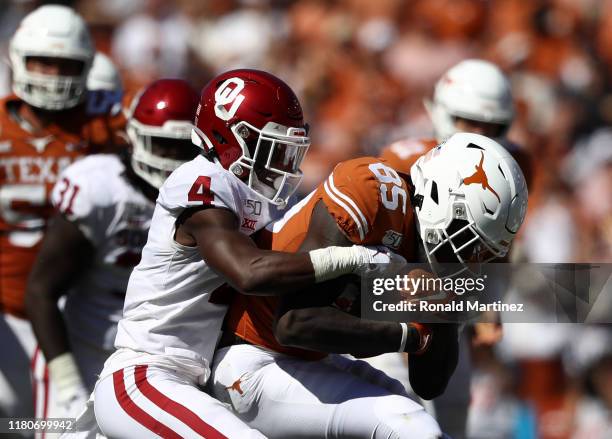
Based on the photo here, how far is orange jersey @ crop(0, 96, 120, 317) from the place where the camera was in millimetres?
5066

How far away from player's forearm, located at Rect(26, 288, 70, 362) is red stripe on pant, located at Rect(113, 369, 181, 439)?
4.92 feet

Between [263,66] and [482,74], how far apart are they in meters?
3.28

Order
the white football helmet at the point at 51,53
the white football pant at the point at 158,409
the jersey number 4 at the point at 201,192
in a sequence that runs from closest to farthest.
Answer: the white football pant at the point at 158,409
the jersey number 4 at the point at 201,192
the white football helmet at the point at 51,53

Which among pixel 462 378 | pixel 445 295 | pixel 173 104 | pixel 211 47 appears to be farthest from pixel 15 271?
pixel 211 47

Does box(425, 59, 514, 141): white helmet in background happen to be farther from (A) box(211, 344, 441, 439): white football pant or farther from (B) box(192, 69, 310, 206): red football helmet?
(A) box(211, 344, 441, 439): white football pant

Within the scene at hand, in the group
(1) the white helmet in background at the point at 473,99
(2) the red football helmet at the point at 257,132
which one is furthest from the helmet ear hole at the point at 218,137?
(1) the white helmet in background at the point at 473,99

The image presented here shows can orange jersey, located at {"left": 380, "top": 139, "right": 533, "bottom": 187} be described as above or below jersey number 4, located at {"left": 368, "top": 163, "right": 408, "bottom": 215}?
below

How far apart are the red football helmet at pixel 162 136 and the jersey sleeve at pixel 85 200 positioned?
6.8 inches

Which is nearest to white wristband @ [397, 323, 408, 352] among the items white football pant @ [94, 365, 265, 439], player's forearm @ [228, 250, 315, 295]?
player's forearm @ [228, 250, 315, 295]

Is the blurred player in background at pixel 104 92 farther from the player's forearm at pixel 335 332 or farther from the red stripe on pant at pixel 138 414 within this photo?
the player's forearm at pixel 335 332

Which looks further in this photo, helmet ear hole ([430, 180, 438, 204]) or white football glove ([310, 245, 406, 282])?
helmet ear hole ([430, 180, 438, 204])

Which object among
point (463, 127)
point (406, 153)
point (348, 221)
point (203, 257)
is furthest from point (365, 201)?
point (463, 127)

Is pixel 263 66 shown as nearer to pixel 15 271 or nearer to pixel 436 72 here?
pixel 436 72

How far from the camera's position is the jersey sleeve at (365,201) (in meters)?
2.77
